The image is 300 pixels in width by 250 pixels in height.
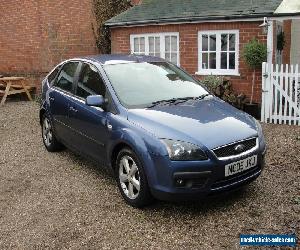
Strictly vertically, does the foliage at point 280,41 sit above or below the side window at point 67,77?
above

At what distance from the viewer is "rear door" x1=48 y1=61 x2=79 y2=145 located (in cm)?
628

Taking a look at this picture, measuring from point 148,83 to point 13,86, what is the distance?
9.27m

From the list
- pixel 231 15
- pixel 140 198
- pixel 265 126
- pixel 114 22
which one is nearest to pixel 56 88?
pixel 140 198

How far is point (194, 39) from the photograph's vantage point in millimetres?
11742

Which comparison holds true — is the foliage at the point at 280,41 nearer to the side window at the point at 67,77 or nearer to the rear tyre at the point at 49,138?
the side window at the point at 67,77

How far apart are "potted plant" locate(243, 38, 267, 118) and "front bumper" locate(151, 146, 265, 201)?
20.7 ft

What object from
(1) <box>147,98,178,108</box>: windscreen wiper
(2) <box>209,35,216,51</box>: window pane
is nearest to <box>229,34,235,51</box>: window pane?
(2) <box>209,35,216,51</box>: window pane

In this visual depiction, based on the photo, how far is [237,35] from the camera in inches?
431

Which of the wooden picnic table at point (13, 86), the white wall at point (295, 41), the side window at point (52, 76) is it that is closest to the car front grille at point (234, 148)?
the side window at point (52, 76)

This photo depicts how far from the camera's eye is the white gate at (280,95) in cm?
916

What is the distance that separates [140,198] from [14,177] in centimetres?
255

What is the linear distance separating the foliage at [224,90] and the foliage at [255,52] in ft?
2.97

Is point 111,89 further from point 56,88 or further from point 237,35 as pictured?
point 237,35

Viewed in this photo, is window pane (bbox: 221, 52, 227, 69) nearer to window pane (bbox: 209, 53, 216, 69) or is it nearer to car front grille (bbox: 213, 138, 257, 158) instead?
window pane (bbox: 209, 53, 216, 69)
